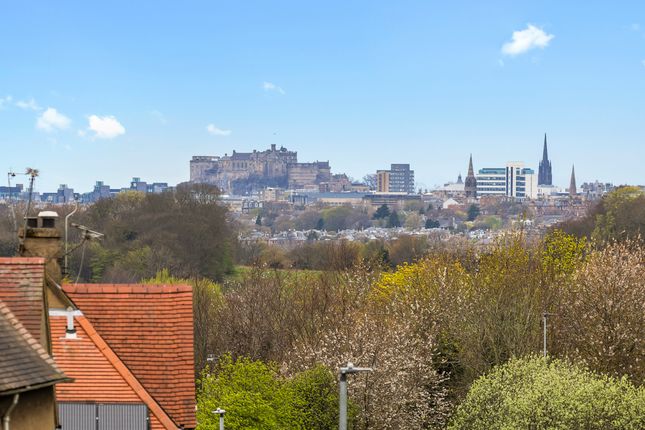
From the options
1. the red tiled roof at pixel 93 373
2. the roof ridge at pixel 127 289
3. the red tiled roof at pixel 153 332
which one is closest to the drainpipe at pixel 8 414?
the red tiled roof at pixel 93 373

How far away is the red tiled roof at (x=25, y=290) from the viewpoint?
11781mm

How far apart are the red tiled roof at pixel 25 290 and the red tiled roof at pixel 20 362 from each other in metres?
1.24

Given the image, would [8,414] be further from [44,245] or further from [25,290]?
[44,245]

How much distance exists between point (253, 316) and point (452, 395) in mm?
15326

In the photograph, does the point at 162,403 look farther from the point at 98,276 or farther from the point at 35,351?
the point at 98,276

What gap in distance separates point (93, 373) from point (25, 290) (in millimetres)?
5015

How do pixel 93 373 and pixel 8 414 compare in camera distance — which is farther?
pixel 93 373

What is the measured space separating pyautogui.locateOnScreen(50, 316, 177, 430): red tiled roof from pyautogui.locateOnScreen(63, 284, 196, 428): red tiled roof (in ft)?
0.69

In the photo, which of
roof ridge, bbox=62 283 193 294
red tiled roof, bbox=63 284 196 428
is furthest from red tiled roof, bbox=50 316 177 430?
roof ridge, bbox=62 283 193 294

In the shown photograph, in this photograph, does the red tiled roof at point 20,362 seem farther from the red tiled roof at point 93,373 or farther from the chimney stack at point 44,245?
the chimney stack at point 44,245

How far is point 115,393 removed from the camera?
16656mm

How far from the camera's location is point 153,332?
17219mm

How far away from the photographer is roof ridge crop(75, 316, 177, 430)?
16547mm

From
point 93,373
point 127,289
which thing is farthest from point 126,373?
point 127,289
